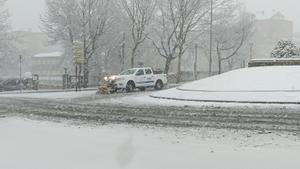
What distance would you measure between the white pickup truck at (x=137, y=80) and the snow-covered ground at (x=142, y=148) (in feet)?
77.5

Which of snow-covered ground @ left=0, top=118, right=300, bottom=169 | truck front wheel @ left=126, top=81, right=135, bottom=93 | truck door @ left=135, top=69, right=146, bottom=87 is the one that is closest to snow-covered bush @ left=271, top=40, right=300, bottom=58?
truck door @ left=135, top=69, right=146, bottom=87

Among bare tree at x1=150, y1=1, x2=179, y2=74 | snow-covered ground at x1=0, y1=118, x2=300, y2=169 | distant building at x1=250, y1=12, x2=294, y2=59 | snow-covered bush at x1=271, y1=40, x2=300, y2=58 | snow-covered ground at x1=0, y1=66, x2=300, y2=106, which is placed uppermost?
distant building at x1=250, y1=12, x2=294, y2=59

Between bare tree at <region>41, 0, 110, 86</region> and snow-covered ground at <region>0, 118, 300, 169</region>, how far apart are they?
41155mm

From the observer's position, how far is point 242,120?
17922 millimetres

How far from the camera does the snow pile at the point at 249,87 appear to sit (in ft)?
90.3

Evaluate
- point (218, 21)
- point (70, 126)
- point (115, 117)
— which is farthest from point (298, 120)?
point (218, 21)

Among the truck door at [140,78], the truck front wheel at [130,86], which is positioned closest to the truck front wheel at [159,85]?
the truck door at [140,78]

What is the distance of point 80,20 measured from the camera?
2233 inches

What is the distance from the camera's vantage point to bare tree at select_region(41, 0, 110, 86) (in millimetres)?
56469

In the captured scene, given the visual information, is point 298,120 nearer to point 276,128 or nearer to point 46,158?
point 276,128

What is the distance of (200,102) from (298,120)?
380 inches

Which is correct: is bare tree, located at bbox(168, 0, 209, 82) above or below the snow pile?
above

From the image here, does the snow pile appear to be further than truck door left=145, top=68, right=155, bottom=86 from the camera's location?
No

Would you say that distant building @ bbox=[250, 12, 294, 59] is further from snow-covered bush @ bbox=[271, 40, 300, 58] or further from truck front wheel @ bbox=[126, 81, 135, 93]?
truck front wheel @ bbox=[126, 81, 135, 93]
